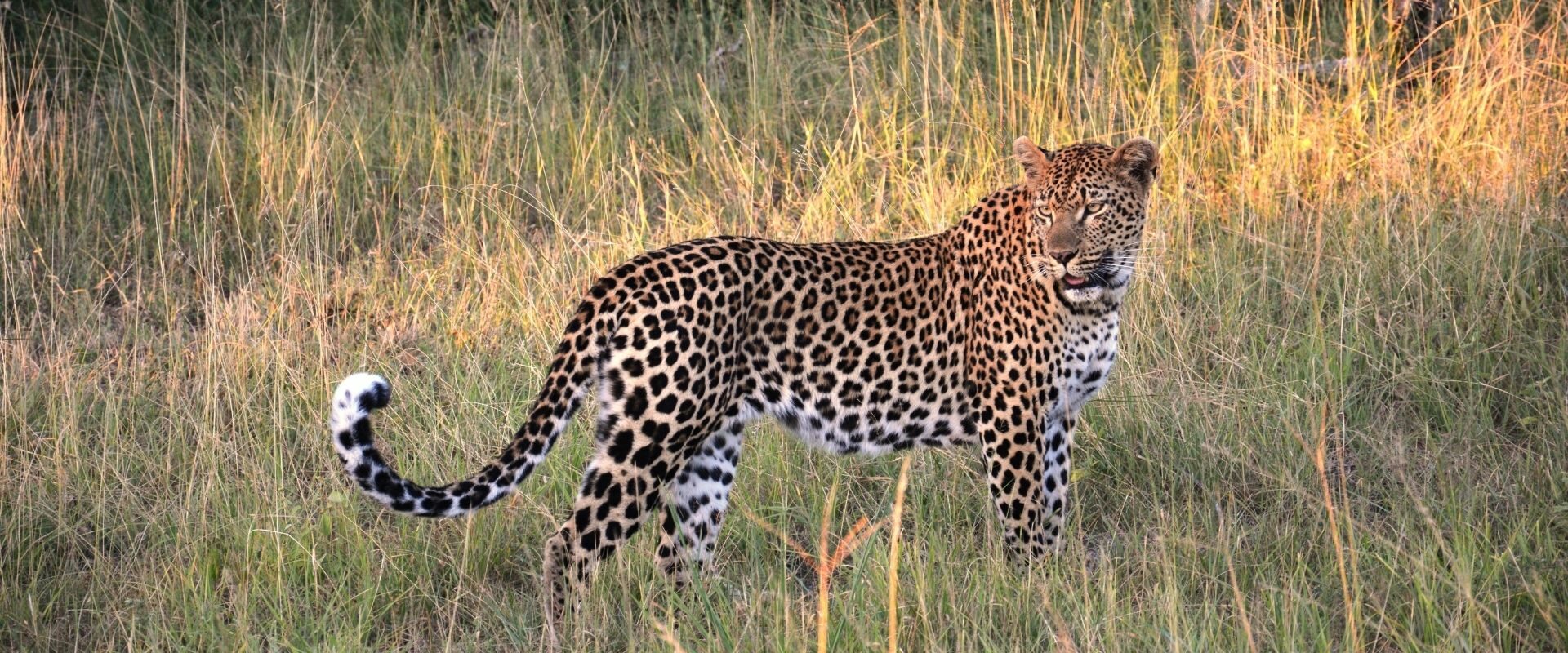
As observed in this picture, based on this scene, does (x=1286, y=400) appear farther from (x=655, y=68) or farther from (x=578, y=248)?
(x=655, y=68)

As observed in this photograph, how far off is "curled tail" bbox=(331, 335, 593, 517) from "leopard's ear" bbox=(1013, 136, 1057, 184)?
5.03ft

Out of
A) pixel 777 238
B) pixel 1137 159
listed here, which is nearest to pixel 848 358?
pixel 1137 159

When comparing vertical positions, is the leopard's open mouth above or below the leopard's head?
below

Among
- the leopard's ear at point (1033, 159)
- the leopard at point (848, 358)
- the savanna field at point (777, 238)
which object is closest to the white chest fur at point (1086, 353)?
the leopard at point (848, 358)

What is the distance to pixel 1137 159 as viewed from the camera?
5.18 m

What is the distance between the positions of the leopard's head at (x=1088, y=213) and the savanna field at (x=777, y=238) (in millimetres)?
702

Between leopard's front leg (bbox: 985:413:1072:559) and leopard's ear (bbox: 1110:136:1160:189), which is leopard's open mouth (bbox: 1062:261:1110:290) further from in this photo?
leopard's front leg (bbox: 985:413:1072:559)

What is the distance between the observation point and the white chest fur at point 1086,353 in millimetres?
5102

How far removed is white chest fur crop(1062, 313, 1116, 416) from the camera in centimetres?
510

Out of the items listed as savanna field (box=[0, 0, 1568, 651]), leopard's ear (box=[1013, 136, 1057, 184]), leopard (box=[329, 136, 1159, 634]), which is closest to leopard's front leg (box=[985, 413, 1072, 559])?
leopard (box=[329, 136, 1159, 634])

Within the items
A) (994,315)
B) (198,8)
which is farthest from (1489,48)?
(198,8)

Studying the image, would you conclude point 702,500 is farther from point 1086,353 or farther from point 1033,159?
point 1033,159

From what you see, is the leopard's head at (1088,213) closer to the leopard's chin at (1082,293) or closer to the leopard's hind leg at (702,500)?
the leopard's chin at (1082,293)

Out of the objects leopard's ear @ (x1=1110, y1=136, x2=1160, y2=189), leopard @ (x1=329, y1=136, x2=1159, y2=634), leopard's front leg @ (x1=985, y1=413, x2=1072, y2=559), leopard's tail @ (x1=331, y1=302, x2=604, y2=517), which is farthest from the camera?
leopard's ear @ (x1=1110, y1=136, x2=1160, y2=189)
